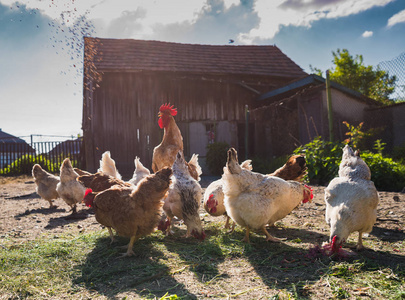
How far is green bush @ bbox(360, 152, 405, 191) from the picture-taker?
21.0ft

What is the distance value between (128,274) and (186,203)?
121cm

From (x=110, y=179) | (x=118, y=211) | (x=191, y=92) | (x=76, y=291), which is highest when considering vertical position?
(x=191, y=92)

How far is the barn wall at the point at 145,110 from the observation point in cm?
1308

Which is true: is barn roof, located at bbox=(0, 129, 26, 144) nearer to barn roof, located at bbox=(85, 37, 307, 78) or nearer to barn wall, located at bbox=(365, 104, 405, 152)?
barn roof, located at bbox=(85, 37, 307, 78)

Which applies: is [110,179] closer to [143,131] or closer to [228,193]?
[228,193]

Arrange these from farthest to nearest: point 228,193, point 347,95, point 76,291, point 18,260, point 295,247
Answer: point 347,95 → point 228,193 → point 295,247 → point 18,260 → point 76,291

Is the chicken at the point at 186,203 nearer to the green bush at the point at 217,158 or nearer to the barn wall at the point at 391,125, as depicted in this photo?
the barn wall at the point at 391,125

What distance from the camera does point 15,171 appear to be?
49.0ft

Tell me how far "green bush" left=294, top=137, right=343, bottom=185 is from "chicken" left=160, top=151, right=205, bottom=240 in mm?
4693

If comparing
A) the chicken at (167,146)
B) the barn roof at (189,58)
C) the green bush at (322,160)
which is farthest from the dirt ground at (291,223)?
the barn roof at (189,58)

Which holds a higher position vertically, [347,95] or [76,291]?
[347,95]

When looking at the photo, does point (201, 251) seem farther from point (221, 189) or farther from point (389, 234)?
point (389, 234)

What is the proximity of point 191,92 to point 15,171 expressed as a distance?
1047 centimetres

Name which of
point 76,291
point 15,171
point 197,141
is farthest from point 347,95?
point 15,171
